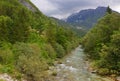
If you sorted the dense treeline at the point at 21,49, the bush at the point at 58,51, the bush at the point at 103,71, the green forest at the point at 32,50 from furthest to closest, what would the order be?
the bush at the point at 58,51 → the bush at the point at 103,71 → the green forest at the point at 32,50 → the dense treeline at the point at 21,49

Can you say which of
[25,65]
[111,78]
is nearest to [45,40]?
[111,78]

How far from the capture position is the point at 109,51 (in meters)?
62.2

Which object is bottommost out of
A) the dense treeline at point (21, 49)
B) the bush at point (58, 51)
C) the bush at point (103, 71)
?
the bush at point (103, 71)

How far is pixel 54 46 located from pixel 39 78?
4890cm

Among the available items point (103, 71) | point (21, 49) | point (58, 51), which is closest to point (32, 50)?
point (21, 49)

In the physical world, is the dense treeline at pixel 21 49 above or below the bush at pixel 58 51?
above

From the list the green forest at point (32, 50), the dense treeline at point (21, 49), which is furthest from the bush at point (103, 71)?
the dense treeline at point (21, 49)

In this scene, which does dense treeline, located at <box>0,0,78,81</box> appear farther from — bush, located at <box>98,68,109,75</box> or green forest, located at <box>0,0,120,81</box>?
bush, located at <box>98,68,109,75</box>

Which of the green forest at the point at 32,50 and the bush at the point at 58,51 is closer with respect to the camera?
the green forest at the point at 32,50

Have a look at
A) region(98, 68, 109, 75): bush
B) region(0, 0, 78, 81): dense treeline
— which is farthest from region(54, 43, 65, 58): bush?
region(98, 68, 109, 75): bush

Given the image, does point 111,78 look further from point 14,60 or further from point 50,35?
point 50,35

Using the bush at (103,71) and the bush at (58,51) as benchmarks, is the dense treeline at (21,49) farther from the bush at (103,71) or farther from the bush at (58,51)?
the bush at (103,71)

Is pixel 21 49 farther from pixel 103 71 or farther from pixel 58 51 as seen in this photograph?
pixel 58 51

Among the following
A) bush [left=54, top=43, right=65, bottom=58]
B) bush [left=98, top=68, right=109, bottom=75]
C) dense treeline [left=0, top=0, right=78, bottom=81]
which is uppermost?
dense treeline [left=0, top=0, right=78, bottom=81]
